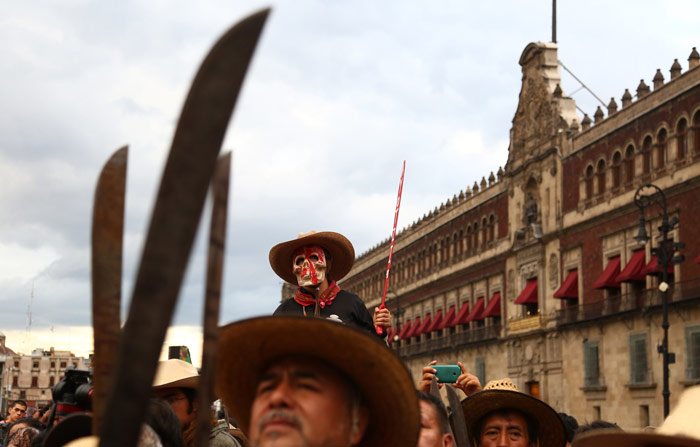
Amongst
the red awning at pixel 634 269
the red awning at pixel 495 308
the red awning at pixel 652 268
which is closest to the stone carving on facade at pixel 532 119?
the red awning at pixel 495 308

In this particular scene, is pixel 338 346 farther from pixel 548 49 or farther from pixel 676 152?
pixel 548 49

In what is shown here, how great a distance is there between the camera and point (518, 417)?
443 centimetres

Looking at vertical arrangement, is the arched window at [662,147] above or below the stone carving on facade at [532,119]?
below

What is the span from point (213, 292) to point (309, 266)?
11.8 ft

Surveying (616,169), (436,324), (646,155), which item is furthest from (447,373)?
(436,324)

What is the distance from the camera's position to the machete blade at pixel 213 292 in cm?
134

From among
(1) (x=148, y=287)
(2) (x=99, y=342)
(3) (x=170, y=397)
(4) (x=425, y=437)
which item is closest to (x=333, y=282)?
(3) (x=170, y=397)

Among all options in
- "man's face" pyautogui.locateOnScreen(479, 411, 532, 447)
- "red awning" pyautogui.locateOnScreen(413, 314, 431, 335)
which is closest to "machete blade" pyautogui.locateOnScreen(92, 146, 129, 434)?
"man's face" pyautogui.locateOnScreen(479, 411, 532, 447)

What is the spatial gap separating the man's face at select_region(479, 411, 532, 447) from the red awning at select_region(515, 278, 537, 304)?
1297 inches

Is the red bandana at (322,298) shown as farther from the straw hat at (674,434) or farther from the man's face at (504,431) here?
the straw hat at (674,434)

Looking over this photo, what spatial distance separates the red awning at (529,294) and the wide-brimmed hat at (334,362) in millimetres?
34912

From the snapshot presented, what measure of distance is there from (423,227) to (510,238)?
14.0 metres

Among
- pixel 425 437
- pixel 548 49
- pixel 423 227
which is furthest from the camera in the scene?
pixel 423 227

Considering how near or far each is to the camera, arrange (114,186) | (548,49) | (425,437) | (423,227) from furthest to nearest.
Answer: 1. (423,227)
2. (548,49)
3. (425,437)
4. (114,186)
